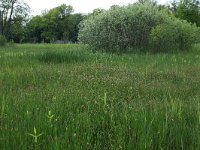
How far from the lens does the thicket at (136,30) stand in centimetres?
1791

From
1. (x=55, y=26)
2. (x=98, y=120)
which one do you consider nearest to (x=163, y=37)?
(x=98, y=120)

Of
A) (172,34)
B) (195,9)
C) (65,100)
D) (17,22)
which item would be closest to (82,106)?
(65,100)

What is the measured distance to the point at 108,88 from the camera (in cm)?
639

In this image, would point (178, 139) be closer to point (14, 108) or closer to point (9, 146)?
point (9, 146)

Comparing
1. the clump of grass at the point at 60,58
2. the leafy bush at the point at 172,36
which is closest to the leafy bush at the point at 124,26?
the leafy bush at the point at 172,36

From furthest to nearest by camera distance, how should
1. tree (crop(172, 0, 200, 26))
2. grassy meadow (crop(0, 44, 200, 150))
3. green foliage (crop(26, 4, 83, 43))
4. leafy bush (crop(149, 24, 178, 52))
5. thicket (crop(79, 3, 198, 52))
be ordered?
green foliage (crop(26, 4, 83, 43)) < tree (crop(172, 0, 200, 26)) < thicket (crop(79, 3, 198, 52)) < leafy bush (crop(149, 24, 178, 52)) < grassy meadow (crop(0, 44, 200, 150))

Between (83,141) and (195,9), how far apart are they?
31730mm

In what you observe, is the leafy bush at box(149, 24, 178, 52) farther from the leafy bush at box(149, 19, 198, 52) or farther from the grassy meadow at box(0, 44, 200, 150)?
the grassy meadow at box(0, 44, 200, 150)

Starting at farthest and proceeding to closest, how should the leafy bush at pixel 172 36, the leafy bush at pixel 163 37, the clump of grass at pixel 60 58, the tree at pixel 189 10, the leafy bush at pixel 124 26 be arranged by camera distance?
the tree at pixel 189 10, the leafy bush at pixel 124 26, the leafy bush at pixel 172 36, the leafy bush at pixel 163 37, the clump of grass at pixel 60 58

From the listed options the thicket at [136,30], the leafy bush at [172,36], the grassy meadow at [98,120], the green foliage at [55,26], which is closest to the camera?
the grassy meadow at [98,120]

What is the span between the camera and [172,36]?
18.0 m

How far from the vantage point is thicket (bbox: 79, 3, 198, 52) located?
17.9 meters

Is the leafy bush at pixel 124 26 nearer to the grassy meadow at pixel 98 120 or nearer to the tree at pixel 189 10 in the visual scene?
the grassy meadow at pixel 98 120

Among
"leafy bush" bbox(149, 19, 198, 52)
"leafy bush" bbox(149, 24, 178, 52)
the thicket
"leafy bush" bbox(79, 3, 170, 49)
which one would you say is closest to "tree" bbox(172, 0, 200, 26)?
"leafy bush" bbox(149, 19, 198, 52)
